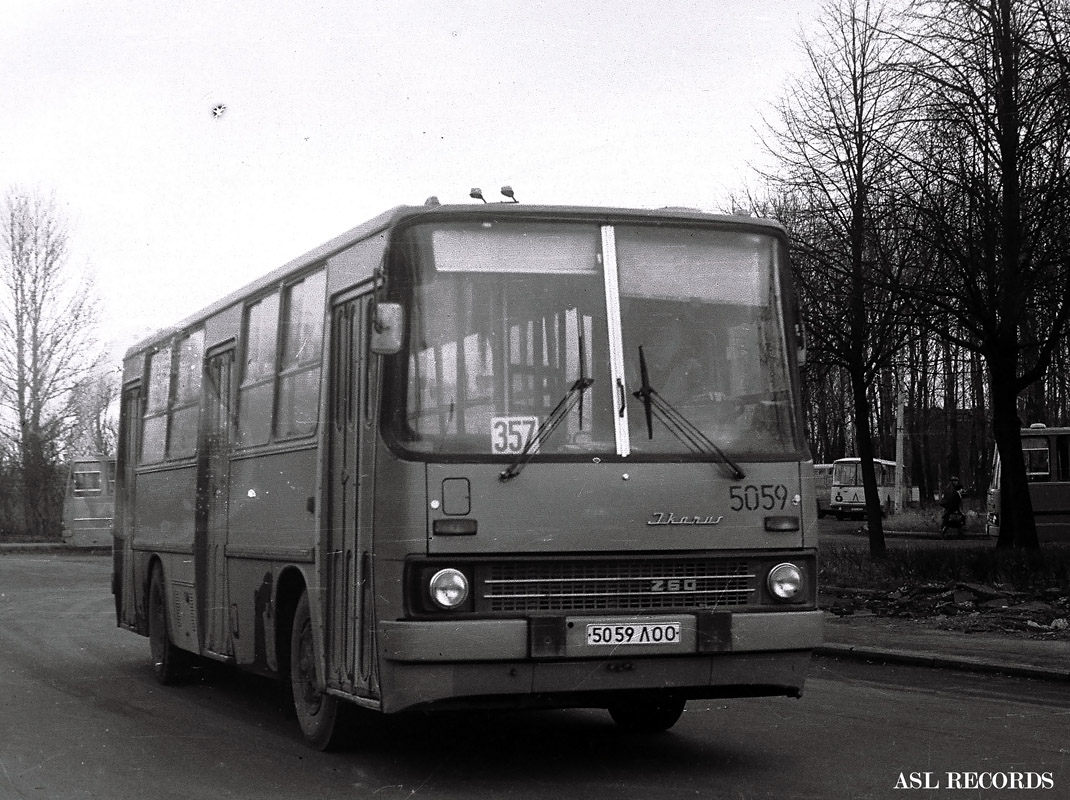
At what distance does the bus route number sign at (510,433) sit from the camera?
8492mm

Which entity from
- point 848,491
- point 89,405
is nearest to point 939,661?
point 89,405

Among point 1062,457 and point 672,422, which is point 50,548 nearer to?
point 1062,457

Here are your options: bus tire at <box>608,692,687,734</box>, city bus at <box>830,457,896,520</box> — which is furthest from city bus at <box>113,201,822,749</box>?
city bus at <box>830,457,896,520</box>

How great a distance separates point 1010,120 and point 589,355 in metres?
15.5

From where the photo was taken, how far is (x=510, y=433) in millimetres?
8516

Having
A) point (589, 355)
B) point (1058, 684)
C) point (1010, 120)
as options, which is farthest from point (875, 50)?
point (589, 355)

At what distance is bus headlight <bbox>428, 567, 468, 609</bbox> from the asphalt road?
0.95 m

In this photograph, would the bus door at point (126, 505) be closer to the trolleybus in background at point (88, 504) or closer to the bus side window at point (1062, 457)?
the bus side window at point (1062, 457)

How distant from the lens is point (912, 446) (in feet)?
252

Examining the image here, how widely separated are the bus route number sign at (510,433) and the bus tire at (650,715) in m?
2.39

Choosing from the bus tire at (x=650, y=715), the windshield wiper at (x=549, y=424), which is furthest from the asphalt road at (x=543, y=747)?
the windshield wiper at (x=549, y=424)

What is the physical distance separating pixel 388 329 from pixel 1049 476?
32843 millimetres

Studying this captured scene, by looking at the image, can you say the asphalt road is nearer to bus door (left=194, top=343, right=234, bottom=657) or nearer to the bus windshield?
bus door (left=194, top=343, right=234, bottom=657)

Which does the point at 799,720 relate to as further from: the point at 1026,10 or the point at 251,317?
the point at 1026,10
